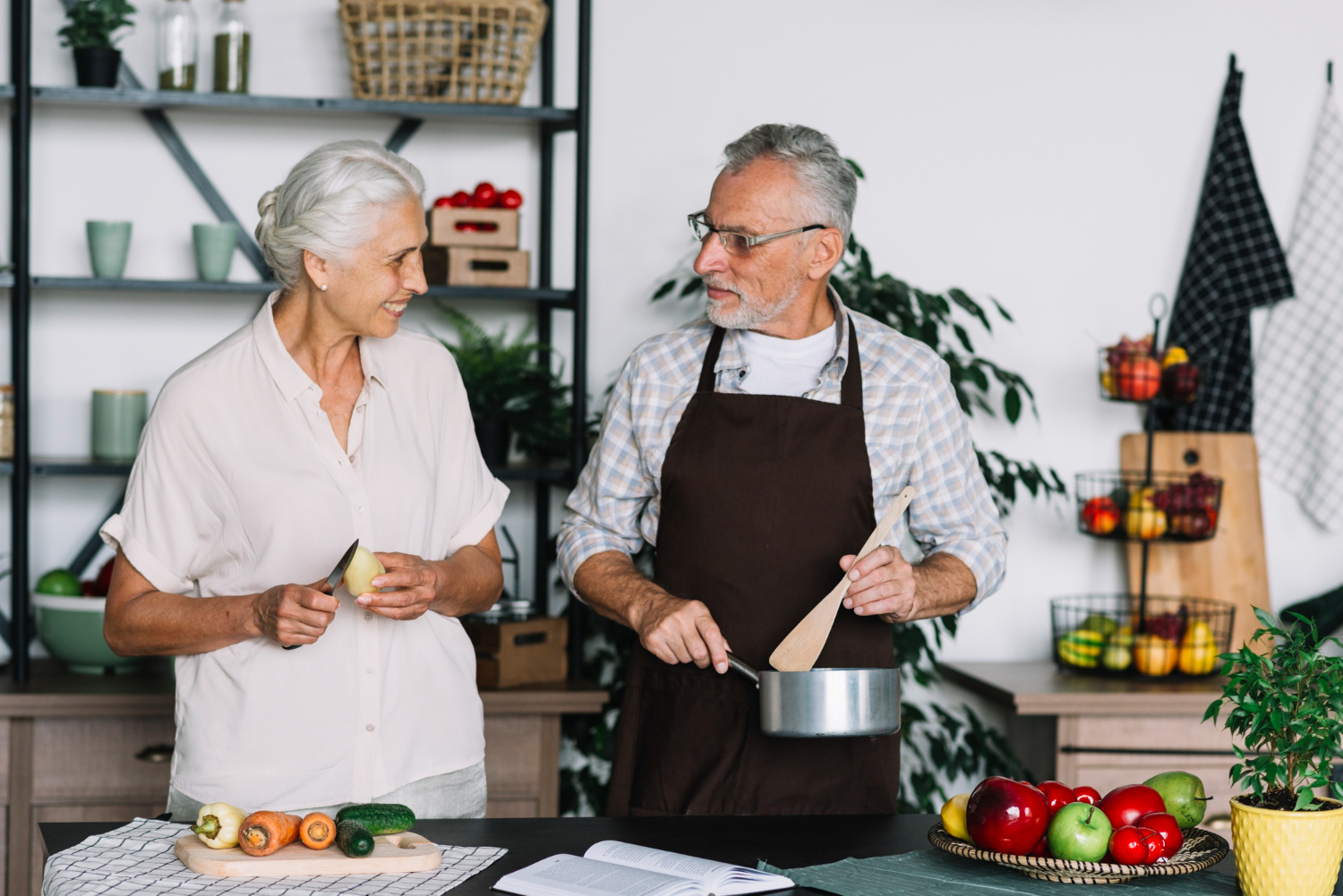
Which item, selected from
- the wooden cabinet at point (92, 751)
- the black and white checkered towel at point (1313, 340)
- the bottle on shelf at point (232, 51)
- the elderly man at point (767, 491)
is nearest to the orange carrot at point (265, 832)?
the elderly man at point (767, 491)

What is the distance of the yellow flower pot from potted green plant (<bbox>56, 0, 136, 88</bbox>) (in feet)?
8.81

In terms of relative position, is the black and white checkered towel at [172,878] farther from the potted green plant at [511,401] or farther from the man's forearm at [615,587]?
the potted green plant at [511,401]

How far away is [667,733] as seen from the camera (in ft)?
7.11

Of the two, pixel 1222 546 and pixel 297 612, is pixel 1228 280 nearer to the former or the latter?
pixel 1222 546

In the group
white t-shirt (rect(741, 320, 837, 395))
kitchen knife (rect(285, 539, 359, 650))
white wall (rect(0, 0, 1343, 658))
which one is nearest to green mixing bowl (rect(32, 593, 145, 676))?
white wall (rect(0, 0, 1343, 658))

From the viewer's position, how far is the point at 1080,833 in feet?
5.03

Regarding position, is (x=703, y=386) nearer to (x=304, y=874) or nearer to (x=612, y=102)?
(x=304, y=874)

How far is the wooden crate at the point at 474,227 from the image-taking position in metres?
3.16

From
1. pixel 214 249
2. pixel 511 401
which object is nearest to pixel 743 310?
pixel 511 401

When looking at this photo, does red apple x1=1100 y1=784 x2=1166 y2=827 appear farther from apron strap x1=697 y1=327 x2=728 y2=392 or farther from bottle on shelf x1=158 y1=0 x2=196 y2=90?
bottle on shelf x1=158 y1=0 x2=196 y2=90

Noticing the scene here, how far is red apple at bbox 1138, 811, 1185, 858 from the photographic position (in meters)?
1.55

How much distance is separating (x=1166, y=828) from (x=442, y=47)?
2.24 meters

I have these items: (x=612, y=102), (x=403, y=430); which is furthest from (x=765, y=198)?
(x=612, y=102)

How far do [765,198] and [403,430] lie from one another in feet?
2.11
